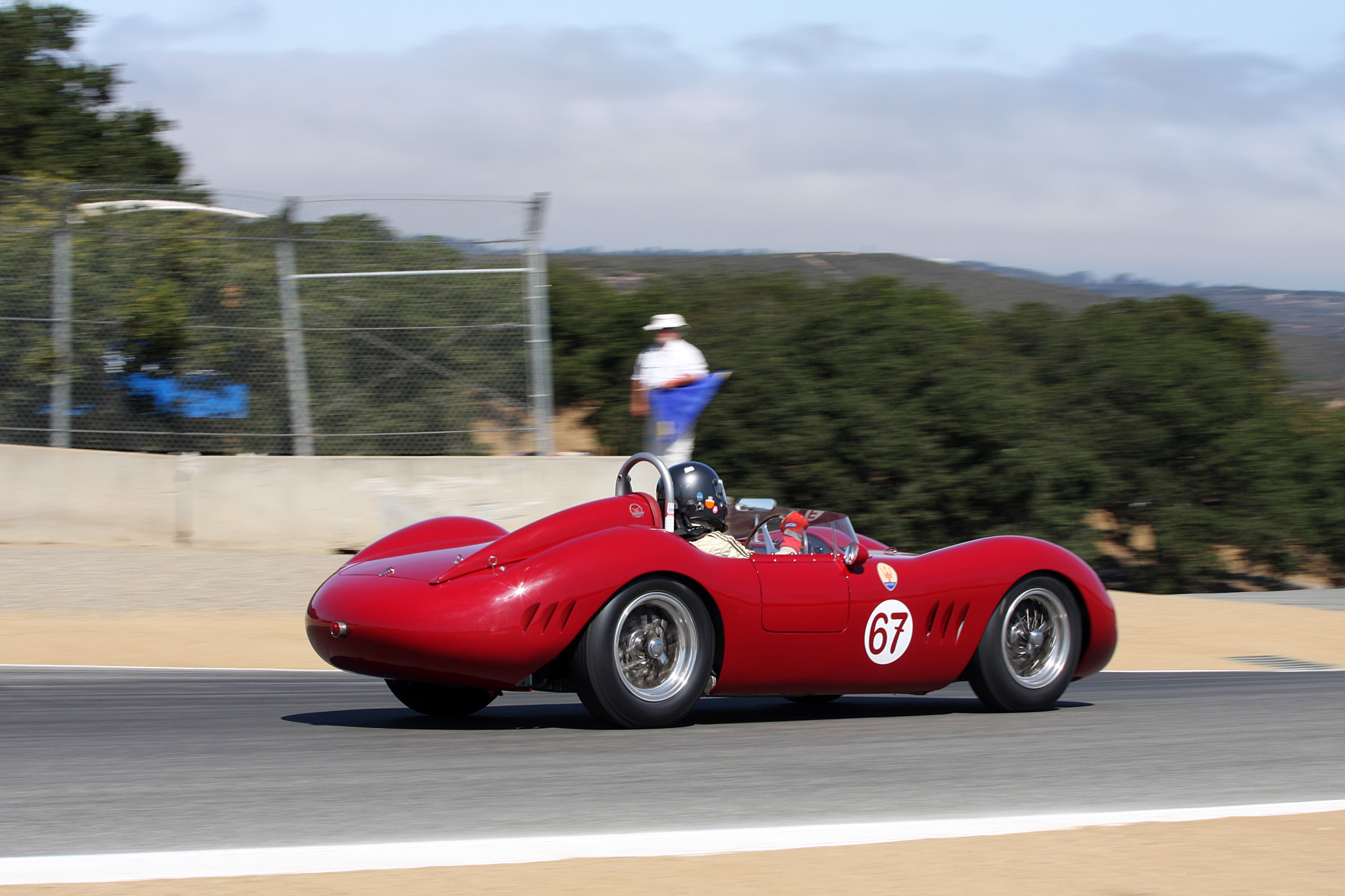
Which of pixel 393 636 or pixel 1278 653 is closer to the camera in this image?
pixel 393 636

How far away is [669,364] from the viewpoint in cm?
1120

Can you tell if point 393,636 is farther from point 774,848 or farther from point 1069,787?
point 1069,787

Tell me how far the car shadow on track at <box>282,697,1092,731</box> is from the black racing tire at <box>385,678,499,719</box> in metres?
0.05

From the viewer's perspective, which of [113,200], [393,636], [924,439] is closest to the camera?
[393,636]

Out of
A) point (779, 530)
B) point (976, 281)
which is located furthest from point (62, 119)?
point (779, 530)

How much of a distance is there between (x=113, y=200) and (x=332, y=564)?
11.9 ft

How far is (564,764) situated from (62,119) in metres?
19.0

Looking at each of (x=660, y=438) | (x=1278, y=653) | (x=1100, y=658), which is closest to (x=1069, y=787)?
(x=1100, y=658)

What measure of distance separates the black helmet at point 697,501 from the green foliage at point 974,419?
353 inches

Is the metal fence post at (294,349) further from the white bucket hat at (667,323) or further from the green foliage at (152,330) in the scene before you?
the white bucket hat at (667,323)

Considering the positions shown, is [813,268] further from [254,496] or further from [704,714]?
[704,714]

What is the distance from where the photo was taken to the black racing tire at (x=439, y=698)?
5.98 m

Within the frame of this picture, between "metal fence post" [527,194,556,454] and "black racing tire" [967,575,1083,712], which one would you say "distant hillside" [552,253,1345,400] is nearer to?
"metal fence post" [527,194,556,454]

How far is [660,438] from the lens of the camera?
1137 cm
